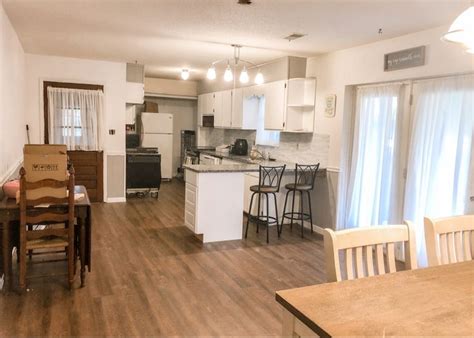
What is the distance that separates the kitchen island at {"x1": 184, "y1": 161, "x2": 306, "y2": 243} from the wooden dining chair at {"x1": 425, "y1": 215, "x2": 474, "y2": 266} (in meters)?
2.96

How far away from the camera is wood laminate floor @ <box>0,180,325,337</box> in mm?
2760

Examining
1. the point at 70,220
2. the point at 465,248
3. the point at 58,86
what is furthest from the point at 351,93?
the point at 58,86

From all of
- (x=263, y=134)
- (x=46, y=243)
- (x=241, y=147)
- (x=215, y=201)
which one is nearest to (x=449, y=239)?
(x=46, y=243)

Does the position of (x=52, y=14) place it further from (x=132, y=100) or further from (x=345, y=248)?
(x=345, y=248)

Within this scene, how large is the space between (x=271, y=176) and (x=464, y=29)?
3.91 m

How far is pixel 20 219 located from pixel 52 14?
2005 millimetres

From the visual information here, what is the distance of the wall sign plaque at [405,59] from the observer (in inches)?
153

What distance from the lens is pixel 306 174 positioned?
5273 millimetres

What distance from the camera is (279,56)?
Result: 5.58 meters

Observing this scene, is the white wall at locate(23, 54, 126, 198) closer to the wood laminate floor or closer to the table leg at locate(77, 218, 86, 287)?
the wood laminate floor

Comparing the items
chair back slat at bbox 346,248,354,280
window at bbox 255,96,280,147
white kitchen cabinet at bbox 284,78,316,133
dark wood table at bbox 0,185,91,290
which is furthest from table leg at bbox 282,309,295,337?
window at bbox 255,96,280,147

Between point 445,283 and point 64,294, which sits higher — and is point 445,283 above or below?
above

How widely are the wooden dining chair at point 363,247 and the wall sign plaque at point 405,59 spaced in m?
2.67

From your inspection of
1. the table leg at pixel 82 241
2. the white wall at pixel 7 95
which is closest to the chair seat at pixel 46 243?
the table leg at pixel 82 241
